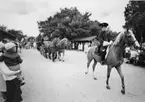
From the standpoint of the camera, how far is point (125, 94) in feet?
12.0

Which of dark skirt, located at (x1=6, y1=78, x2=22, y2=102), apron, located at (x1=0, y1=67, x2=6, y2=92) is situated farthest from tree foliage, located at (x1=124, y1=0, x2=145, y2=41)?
apron, located at (x1=0, y1=67, x2=6, y2=92)

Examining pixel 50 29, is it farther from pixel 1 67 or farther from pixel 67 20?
pixel 1 67

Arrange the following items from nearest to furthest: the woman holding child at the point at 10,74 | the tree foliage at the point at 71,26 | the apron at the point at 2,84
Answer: the woman holding child at the point at 10,74, the apron at the point at 2,84, the tree foliage at the point at 71,26

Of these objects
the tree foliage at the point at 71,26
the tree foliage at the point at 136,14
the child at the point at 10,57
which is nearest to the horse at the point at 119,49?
the child at the point at 10,57

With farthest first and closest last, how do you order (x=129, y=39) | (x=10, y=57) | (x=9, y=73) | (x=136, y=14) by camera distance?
(x=136, y=14), (x=129, y=39), (x=10, y=57), (x=9, y=73)

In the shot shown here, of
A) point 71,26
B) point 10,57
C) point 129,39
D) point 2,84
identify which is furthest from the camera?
point 71,26

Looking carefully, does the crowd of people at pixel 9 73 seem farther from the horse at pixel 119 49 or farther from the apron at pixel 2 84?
the horse at pixel 119 49

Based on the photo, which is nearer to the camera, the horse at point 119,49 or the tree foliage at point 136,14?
the horse at point 119,49

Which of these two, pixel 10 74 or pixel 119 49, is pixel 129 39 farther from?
pixel 10 74

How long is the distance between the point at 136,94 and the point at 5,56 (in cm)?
442

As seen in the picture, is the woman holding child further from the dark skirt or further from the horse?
the horse

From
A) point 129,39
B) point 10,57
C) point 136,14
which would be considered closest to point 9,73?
point 10,57

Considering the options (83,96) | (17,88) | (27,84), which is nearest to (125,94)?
(83,96)

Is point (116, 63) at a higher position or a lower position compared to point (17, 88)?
higher
